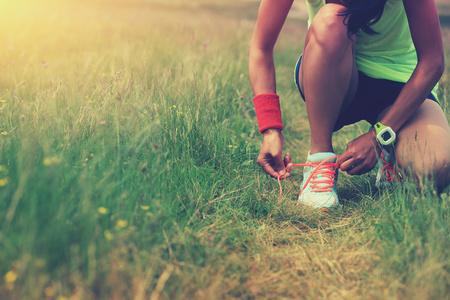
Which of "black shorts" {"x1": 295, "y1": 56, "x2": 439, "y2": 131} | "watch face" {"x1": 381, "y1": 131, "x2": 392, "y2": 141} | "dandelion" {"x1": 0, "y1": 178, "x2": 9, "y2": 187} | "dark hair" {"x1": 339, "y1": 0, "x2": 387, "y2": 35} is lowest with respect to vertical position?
"dandelion" {"x1": 0, "y1": 178, "x2": 9, "y2": 187}

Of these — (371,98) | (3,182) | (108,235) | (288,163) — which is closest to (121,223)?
(108,235)

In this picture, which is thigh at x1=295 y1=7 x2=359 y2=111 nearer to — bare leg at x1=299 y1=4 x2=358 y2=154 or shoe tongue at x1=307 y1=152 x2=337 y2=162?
bare leg at x1=299 y1=4 x2=358 y2=154

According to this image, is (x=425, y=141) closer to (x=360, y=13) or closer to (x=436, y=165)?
(x=436, y=165)

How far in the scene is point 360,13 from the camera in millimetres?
1747

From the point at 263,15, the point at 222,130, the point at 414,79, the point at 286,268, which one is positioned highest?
the point at 263,15

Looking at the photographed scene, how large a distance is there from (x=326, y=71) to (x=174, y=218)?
987 millimetres

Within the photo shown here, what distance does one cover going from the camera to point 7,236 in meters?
1.10

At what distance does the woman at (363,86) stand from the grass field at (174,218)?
7.1 inches

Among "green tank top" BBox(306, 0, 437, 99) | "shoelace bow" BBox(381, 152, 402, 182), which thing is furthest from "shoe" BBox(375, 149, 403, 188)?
"green tank top" BBox(306, 0, 437, 99)

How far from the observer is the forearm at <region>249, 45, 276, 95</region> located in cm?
198

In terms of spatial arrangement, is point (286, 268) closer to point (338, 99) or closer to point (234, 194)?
point (234, 194)

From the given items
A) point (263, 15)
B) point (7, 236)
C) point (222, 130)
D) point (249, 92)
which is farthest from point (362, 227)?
point (249, 92)

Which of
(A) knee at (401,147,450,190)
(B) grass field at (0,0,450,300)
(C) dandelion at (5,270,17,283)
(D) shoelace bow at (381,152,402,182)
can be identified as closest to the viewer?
(C) dandelion at (5,270,17,283)

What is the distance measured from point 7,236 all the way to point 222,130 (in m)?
1.32
